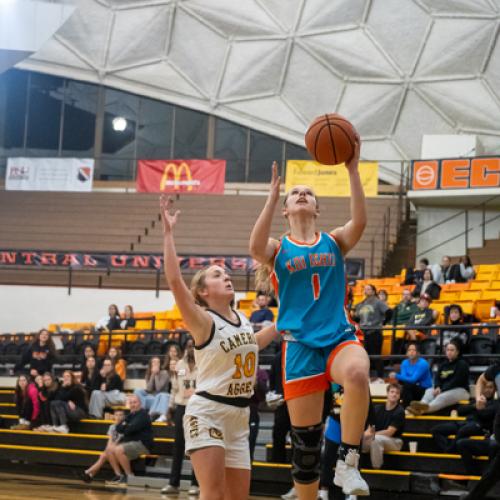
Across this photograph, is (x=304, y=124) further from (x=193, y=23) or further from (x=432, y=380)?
(x=432, y=380)

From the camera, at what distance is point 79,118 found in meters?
28.9

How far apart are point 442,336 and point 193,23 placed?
18.4m

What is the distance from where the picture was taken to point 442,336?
1133cm

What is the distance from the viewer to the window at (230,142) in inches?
1102

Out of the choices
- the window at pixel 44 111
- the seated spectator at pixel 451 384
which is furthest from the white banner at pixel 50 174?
the seated spectator at pixel 451 384

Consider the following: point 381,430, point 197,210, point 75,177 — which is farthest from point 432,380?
point 75,177

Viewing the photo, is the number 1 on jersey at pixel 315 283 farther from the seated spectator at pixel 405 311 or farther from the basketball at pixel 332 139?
the seated spectator at pixel 405 311

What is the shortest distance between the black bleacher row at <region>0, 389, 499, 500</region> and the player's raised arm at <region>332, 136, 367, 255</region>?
4.23 meters

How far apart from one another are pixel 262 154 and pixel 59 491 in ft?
62.4

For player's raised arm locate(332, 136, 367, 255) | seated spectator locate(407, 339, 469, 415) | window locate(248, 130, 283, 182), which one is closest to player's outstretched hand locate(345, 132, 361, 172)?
player's raised arm locate(332, 136, 367, 255)

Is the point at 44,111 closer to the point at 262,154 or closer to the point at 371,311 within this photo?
the point at 262,154

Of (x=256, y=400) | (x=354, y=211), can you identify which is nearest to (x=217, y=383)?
(x=354, y=211)

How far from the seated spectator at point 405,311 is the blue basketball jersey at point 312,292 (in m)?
7.79

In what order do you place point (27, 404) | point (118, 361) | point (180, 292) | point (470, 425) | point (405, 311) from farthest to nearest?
point (118, 361) → point (405, 311) → point (27, 404) → point (470, 425) → point (180, 292)
